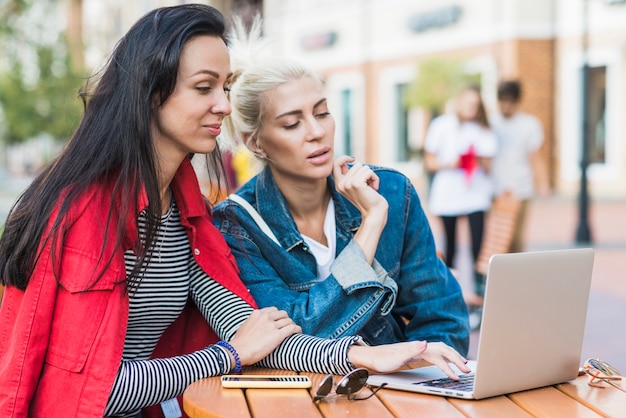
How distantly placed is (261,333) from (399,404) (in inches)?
18.4

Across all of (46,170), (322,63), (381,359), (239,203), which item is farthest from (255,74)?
(322,63)

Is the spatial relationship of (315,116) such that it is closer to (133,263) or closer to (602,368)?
(133,263)

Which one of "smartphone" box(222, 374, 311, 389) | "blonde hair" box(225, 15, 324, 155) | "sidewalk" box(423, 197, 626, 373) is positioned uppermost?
"blonde hair" box(225, 15, 324, 155)

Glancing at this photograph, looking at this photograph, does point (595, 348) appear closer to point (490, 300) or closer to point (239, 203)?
point (239, 203)

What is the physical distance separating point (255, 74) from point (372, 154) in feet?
73.0

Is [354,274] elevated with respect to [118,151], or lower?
lower

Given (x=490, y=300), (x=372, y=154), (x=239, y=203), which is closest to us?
(x=490, y=300)

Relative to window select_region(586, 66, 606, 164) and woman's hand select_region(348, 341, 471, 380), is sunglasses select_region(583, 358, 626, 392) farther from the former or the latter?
window select_region(586, 66, 606, 164)

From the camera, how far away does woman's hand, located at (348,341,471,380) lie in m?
2.01

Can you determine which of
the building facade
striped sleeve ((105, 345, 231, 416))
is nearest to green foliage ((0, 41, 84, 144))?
the building facade

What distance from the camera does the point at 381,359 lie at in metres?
2.05

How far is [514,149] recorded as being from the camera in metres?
7.46

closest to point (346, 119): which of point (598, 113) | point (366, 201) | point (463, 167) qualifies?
point (598, 113)

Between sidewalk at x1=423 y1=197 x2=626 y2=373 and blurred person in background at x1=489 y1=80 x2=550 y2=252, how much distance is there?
3.63 ft
